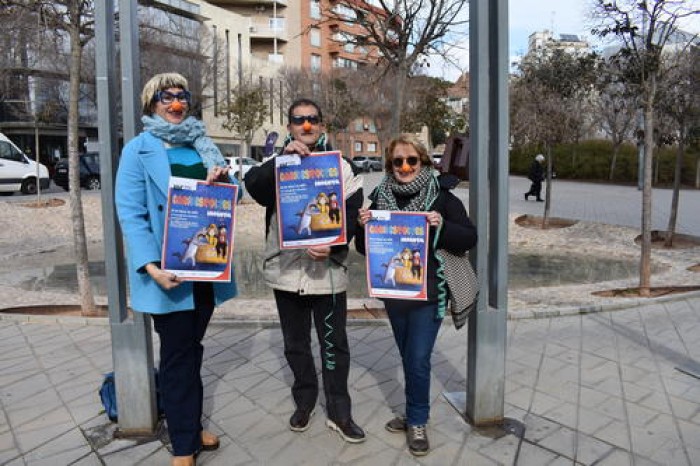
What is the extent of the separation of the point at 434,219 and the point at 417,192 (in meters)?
0.22

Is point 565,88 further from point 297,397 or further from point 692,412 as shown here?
point 297,397

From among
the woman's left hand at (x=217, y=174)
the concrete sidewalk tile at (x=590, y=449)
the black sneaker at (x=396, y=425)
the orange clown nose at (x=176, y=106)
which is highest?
the orange clown nose at (x=176, y=106)

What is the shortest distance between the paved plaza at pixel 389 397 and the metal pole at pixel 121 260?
23 cm

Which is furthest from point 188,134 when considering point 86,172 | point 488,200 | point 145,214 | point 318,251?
point 86,172

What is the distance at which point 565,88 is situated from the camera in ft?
46.2

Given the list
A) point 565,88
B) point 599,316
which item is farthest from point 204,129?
point 565,88

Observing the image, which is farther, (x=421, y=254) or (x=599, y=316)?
(x=599, y=316)

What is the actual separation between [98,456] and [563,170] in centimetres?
4005

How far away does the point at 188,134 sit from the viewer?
304 cm

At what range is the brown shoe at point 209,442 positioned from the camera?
3.42m

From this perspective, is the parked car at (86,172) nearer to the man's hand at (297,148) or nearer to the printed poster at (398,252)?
the man's hand at (297,148)

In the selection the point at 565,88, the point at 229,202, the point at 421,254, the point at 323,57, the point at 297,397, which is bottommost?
the point at 297,397

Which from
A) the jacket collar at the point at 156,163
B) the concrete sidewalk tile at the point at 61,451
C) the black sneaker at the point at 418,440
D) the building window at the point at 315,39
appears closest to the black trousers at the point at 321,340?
the black sneaker at the point at 418,440

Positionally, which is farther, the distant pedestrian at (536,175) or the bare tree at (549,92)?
the distant pedestrian at (536,175)
